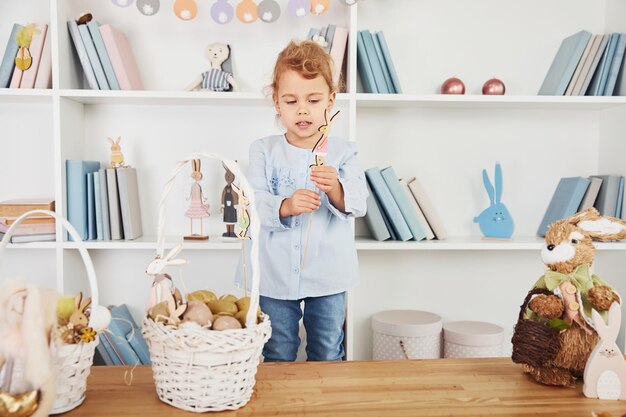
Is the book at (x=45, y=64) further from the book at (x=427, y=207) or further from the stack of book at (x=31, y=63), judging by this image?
the book at (x=427, y=207)

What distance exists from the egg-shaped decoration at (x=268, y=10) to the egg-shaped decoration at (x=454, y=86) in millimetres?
657

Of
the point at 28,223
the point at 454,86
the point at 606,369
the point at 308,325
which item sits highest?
the point at 454,86

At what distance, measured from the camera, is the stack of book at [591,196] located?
2.12 m

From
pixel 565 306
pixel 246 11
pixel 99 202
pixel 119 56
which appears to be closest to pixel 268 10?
pixel 246 11

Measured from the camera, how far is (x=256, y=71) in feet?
7.22

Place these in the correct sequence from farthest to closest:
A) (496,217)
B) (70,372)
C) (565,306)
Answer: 1. (496,217)
2. (565,306)
3. (70,372)

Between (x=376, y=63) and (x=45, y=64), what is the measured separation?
1.14 meters

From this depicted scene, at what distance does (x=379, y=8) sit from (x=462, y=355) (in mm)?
1350

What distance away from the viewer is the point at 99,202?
1987mm

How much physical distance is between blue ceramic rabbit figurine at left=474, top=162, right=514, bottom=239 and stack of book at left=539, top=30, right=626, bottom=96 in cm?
39

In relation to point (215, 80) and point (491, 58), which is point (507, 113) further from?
point (215, 80)

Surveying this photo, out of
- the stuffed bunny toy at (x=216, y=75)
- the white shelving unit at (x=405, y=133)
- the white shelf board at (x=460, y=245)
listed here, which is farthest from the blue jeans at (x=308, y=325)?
the stuffed bunny toy at (x=216, y=75)

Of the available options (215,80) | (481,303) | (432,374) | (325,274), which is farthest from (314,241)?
(481,303)

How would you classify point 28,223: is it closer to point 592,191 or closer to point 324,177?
point 324,177
